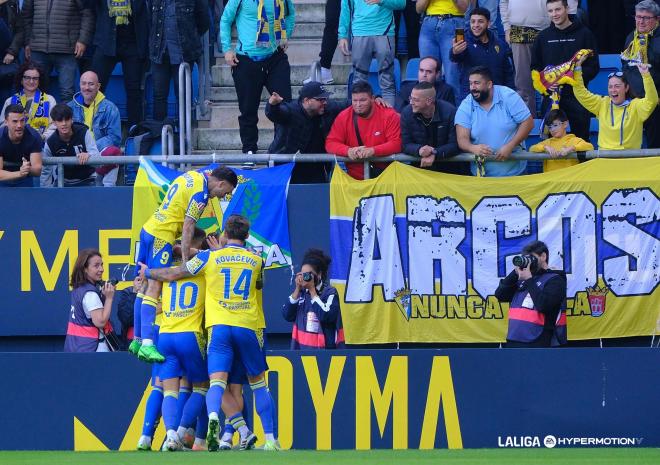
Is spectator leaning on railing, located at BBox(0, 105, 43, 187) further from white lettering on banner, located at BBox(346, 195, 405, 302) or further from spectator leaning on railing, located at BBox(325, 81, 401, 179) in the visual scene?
white lettering on banner, located at BBox(346, 195, 405, 302)

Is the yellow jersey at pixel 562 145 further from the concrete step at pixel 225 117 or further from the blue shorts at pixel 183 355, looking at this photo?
the blue shorts at pixel 183 355

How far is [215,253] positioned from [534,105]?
4.97m

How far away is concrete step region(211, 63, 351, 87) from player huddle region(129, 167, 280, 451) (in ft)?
14.0

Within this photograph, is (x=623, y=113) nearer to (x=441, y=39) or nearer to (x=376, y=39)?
(x=441, y=39)

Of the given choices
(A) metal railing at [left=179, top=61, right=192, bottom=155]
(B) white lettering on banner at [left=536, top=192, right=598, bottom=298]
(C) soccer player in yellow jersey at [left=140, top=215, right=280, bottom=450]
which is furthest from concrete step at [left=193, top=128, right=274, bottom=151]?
(C) soccer player in yellow jersey at [left=140, top=215, right=280, bottom=450]

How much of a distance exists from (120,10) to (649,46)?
5766 mm

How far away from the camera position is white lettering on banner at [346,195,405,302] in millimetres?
13812

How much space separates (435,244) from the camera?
13.8 metres

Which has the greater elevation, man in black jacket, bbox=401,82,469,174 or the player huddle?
man in black jacket, bbox=401,82,469,174

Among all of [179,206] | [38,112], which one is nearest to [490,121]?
[179,206]

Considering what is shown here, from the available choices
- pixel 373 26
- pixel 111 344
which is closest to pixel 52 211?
pixel 111 344

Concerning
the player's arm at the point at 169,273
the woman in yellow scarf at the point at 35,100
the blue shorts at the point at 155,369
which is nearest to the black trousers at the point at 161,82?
the woman in yellow scarf at the point at 35,100

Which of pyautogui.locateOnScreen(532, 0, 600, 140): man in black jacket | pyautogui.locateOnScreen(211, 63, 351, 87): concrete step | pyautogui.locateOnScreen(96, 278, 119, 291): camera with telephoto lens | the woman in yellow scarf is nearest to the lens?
pyautogui.locateOnScreen(96, 278, 119, 291): camera with telephoto lens

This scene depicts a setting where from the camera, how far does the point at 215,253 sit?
38.0 feet
